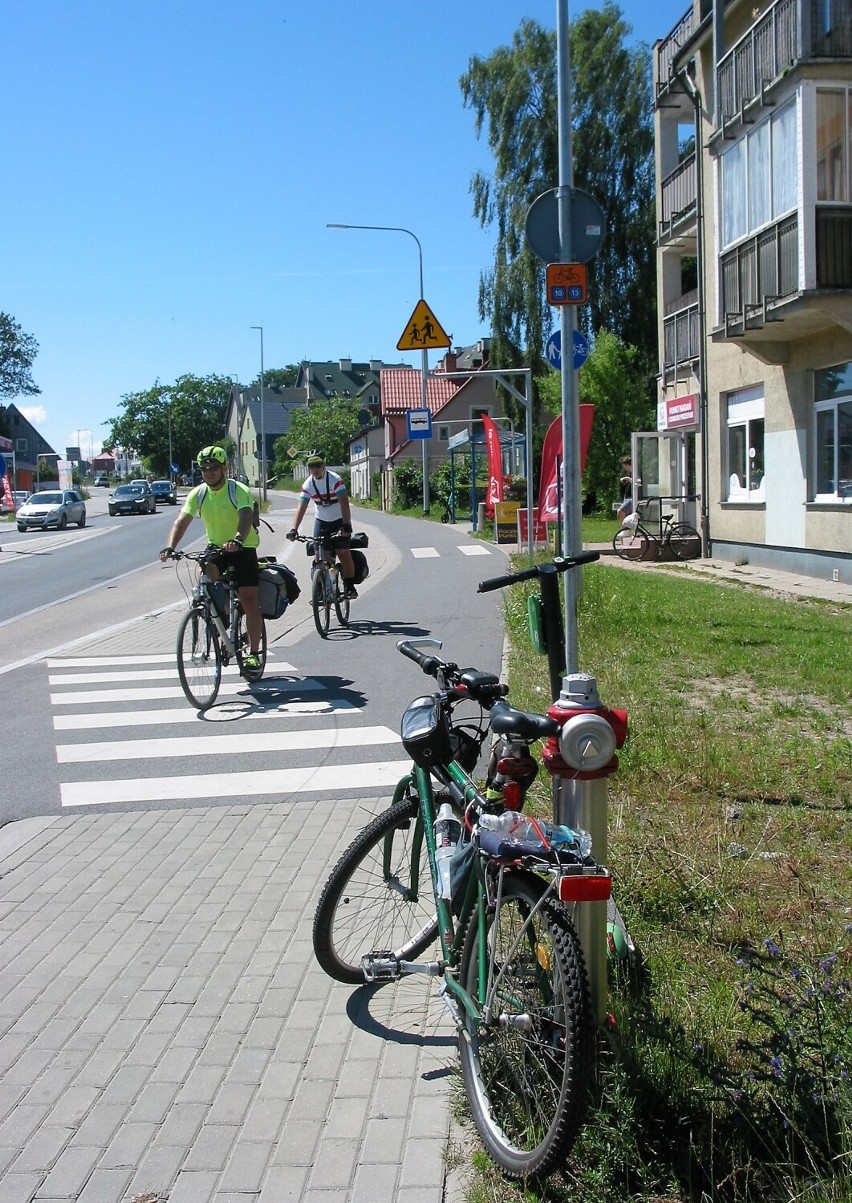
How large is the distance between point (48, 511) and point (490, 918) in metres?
46.7

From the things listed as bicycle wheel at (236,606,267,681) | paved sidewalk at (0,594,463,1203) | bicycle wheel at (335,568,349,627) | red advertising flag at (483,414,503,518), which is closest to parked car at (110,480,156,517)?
red advertising flag at (483,414,503,518)

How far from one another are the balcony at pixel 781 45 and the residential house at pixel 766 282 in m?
0.02

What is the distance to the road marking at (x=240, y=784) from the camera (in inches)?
264

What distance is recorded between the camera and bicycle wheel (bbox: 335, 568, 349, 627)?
1294 centimetres

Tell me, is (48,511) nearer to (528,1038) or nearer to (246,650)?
(246,650)

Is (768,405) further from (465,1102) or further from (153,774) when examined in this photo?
(465,1102)

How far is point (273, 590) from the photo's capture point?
9.65 metres

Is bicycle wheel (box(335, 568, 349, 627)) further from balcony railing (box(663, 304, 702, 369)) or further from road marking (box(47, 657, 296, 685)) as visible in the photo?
balcony railing (box(663, 304, 702, 369))

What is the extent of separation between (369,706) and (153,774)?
2149 mm

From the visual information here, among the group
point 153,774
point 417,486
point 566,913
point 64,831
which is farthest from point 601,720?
point 417,486

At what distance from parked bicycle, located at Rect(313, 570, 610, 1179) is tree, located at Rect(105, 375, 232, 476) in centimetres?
13044

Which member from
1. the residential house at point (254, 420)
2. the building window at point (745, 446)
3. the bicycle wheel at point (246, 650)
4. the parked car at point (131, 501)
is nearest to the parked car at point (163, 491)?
the parked car at point (131, 501)

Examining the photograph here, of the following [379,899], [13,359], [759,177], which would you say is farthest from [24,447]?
[379,899]

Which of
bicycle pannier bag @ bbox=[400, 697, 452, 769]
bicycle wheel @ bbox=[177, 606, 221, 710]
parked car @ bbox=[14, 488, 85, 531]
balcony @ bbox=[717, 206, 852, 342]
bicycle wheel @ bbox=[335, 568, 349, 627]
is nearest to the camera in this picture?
bicycle pannier bag @ bbox=[400, 697, 452, 769]
